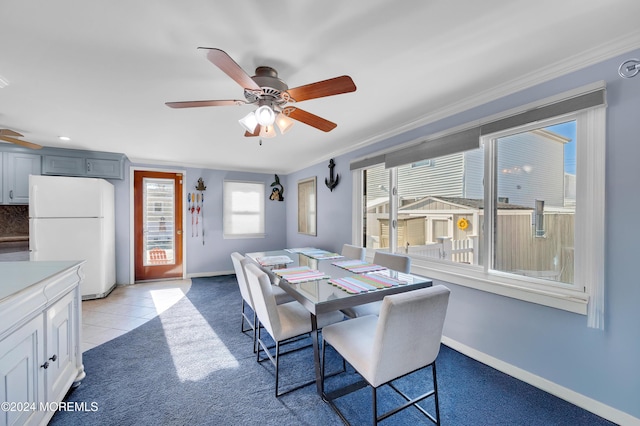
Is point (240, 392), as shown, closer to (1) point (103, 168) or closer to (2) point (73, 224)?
(2) point (73, 224)

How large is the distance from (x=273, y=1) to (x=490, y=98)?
1854mm

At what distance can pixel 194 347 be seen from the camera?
2.43 metres

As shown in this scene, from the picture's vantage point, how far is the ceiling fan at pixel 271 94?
1387 mm

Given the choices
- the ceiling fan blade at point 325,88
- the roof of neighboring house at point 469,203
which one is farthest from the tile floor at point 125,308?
the roof of neighboring house at point 469,203

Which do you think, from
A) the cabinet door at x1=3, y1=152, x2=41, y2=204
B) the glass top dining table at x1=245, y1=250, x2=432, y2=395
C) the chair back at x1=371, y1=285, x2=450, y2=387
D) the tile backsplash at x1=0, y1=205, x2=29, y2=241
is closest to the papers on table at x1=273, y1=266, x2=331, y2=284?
the glass top dining table at x1=245, y1=250, x2=432, y2=395

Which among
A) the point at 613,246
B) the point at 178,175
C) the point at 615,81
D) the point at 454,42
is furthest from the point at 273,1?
the point at 178,175

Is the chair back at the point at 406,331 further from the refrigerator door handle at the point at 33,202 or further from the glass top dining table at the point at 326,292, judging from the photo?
the refrigerator door handle at the point at 33,202

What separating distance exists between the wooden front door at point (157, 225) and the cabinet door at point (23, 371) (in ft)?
12.1

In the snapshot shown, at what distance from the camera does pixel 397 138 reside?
2.98 meters

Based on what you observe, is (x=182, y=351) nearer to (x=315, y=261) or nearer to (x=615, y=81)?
(x=315, y=261)

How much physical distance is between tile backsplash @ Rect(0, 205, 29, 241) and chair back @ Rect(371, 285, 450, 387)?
5079 mm

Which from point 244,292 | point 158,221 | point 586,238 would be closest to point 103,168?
point 158,221

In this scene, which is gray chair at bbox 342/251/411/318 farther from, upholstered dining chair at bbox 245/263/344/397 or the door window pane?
the door window pane

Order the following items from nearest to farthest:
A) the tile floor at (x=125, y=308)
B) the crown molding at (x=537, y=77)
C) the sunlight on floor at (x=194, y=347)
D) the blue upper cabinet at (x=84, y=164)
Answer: the crown molding at (x=537, y=77) → the sunlight on floor at (x=194, y=347) → the tile floor at (x=125, y=308) → the blue upper cabinet at (x=84, y=164)
